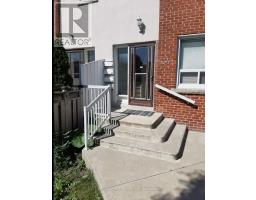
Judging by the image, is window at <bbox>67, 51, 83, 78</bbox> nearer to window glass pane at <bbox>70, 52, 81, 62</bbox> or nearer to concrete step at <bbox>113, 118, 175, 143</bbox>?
window glass pane at <bbox>70, 52, 81, 62</bbox>

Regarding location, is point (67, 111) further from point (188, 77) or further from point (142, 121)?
point (188, 77)

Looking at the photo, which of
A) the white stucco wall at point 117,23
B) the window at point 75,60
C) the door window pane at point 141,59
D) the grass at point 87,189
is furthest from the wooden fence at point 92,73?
the grass at point 87,189

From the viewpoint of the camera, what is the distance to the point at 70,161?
4.10 meters

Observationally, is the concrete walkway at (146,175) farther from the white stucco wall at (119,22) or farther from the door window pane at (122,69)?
the white stucco wall at (119,22)

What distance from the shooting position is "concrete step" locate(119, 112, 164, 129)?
470cm

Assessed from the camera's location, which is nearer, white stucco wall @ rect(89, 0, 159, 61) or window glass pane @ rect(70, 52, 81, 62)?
white stucco wall @ rect(89, 0, 159, 61)

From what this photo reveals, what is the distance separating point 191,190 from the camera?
2896 mm

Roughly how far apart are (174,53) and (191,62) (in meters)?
0.54

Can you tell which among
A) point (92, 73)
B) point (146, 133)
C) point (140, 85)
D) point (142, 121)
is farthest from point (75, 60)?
point (146, 133)

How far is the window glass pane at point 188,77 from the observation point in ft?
18.1

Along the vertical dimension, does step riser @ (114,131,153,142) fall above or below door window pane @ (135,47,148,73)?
below

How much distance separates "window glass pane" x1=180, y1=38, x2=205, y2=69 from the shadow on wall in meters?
3.11

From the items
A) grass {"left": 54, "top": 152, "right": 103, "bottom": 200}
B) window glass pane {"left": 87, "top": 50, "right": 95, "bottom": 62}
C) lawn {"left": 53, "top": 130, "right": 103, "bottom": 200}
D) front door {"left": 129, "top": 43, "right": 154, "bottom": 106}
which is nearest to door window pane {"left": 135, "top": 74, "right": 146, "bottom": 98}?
front door {"left": 129, "top": 43, "right": 154, "bottom": 106}
